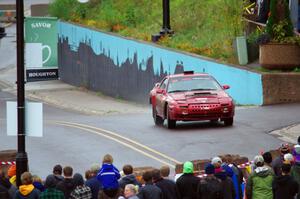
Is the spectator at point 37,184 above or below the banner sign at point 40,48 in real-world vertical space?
below

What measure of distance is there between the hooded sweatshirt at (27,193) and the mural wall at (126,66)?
67.1 ft

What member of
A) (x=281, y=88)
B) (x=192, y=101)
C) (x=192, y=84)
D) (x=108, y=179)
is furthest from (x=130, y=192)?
(x=281, y=88)

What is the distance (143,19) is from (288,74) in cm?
→ 1696

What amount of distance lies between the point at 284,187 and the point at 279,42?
784 inches

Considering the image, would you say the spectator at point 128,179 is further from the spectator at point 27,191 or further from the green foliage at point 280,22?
the green foliage at point 280,22

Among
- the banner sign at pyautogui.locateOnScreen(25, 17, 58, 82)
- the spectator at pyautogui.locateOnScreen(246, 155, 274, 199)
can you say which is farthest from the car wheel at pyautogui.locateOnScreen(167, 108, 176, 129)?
the spectator at pyautogui.locateOnScreen(246, 155, 274, 199)

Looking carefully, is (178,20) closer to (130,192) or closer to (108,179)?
(108,179)

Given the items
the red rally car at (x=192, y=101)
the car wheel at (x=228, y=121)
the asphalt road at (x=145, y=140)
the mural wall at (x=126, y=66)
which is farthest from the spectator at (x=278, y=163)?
the mural wall at (x=126, y=66)

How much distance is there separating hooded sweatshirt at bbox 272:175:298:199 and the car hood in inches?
499

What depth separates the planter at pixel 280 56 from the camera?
3497 cm

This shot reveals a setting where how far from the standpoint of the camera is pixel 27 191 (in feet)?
48.2

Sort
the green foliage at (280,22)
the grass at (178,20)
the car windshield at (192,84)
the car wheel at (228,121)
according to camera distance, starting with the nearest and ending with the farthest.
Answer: the car wheel at (228,121)
the car windshield at (192,84)
the green foliage at (280,22)
the grass at (178,20)

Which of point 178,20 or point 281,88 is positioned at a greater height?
point 178,20

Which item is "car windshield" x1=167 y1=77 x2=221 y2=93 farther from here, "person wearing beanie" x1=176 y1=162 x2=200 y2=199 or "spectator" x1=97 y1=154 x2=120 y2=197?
"person wearing beanie" x1=176 y1=162 x2=200 y2=199
